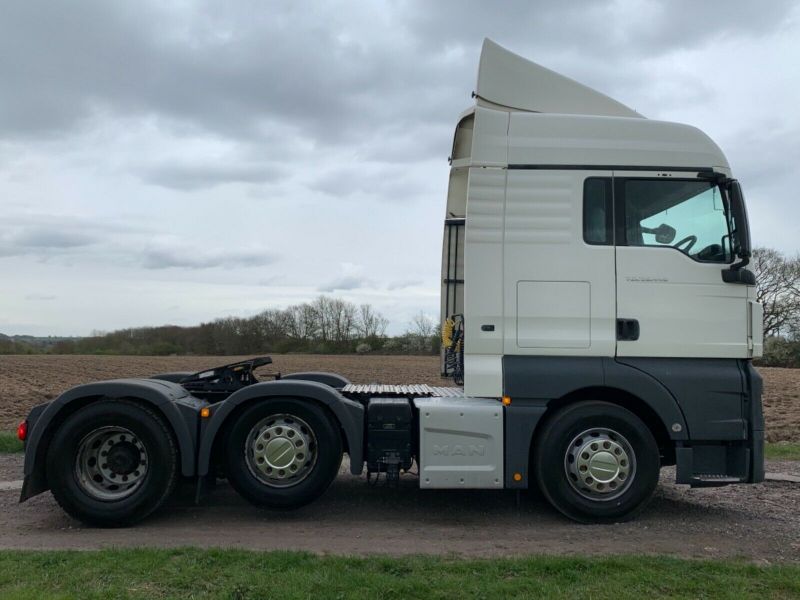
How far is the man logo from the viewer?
606 cm

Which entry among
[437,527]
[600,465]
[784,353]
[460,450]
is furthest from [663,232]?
[784,353]

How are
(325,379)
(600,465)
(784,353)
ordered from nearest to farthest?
1. (600,465)
2. (325,379)
3. (784,353)

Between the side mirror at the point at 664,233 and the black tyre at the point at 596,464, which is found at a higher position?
the side mirror at the point at 664,233

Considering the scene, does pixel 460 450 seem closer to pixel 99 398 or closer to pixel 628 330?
pixel 628 330

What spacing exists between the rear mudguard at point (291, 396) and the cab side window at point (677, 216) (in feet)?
9.69

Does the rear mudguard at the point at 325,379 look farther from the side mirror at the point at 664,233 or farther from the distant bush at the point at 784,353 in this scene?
the distant bush at the point at 784,353

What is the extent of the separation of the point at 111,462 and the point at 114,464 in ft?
0.11

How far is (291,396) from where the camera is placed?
6191 mm

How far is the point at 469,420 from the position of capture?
6086mm

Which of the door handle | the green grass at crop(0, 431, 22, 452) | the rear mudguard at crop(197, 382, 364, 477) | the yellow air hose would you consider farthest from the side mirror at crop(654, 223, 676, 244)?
the green grass at crop(0, 431, 22, 452)

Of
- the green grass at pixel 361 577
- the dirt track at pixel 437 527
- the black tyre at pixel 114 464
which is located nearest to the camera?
the green grass at pixel 361 577

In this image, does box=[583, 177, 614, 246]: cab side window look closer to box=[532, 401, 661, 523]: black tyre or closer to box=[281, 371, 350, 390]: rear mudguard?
box=[532, 401, 661, 523]: black tyre

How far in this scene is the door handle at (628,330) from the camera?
6.12 meters

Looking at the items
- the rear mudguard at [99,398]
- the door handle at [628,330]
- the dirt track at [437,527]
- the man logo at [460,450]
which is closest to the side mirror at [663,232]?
the door handle at [628,330]
